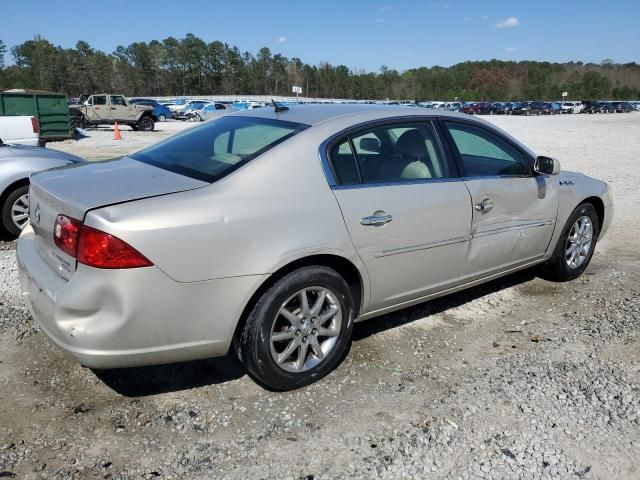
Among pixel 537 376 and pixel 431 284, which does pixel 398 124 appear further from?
pixel 537 376

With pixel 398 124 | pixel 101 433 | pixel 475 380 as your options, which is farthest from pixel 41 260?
pixel 475 380

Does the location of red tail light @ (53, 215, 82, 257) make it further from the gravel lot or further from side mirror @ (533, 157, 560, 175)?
side mirror @ (533, 157, 560, 175)

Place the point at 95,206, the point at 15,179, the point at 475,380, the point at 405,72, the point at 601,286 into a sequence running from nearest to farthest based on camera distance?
the point at 95,206
the point at 475,380
the point at 601,286
the point at 15,179
the point at 405,72

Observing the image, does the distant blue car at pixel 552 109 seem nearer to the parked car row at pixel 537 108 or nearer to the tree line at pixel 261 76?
the parked car row at pixel 537 108

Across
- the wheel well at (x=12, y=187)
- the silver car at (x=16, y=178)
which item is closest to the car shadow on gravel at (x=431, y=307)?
the silver car at (x=16, y=178)

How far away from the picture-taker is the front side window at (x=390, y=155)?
3201 millimetres

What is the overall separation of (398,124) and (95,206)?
2009mm

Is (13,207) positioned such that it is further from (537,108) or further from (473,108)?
(537,108)

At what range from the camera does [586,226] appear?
4.95m

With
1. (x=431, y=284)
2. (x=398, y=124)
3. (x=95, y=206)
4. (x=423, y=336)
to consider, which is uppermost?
(x=398, y=124)

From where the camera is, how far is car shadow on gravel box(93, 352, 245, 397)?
10.1ft

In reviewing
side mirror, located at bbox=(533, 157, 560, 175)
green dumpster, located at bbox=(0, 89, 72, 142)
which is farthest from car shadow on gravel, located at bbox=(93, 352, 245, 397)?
green dumpster, located at bbox=(0, 89, 72, 142)

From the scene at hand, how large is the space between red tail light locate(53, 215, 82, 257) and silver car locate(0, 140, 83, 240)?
338 centimetres

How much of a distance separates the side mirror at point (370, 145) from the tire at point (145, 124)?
27270 mm
